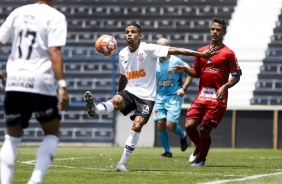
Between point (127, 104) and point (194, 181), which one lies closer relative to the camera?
point (194, 181)

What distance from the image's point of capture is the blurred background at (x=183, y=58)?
64.0ft

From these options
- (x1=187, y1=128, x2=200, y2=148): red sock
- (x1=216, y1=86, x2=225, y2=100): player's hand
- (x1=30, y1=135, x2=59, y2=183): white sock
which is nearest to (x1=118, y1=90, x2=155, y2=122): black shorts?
(x1=216, y1=86, x2=225, y2=100): player's hand

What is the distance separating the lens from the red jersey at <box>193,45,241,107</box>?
36.8ft

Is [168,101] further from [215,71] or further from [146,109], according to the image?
[146,109]

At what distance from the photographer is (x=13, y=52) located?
6766 mm

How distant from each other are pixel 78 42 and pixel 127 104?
1436 centimetres

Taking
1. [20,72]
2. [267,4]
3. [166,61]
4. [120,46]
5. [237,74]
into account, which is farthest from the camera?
[267,4]

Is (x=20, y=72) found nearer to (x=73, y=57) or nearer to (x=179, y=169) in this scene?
(x=179, y=169)

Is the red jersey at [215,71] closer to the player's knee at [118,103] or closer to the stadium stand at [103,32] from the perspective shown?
the player's knee at [118,103]

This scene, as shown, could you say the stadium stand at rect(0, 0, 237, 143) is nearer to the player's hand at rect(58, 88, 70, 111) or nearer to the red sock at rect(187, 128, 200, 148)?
the red sock at rect(187, 128, 200, 148)

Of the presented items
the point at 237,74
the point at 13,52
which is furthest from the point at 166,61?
the point at 13,52

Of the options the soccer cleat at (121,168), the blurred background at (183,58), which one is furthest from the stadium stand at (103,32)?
the soccer cleat at (121,168)

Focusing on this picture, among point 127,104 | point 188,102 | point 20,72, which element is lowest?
point 188,102

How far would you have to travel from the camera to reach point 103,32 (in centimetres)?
2494
